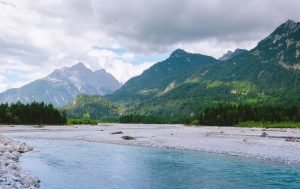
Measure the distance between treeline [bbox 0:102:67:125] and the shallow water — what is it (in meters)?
138

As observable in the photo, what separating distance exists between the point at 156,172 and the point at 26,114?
16547 cm

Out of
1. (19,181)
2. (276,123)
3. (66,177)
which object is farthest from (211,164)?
(276,123)

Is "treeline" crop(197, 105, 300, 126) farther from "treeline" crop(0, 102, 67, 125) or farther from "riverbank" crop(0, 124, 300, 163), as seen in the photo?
"treeline" crop(0, 102, 67, 125)

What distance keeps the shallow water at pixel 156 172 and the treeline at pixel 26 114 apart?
5433 inches

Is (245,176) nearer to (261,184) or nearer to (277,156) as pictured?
(261,184)

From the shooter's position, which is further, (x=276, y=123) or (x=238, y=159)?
(x=276, y=123)

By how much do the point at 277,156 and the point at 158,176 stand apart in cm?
2404

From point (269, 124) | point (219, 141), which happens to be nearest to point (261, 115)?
point (269, 124)

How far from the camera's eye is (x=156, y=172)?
39.9 meters

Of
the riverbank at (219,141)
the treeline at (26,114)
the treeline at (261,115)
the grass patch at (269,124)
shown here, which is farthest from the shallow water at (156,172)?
the treeline at (261,115)

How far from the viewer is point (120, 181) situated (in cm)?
3438

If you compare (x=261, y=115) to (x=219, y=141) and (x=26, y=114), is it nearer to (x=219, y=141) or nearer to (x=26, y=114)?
(x=219, y=141)

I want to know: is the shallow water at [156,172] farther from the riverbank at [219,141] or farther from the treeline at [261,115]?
the treeline at [261,115]

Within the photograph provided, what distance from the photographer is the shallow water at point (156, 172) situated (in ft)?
108
